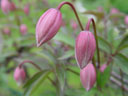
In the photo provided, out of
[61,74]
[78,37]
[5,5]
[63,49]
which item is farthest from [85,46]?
[5,5]

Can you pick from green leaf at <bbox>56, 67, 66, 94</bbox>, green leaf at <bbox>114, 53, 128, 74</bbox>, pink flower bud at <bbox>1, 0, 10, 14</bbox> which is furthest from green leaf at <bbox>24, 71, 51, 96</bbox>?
pink flower bud at <bbox>1, 0, 10, 14</bbox>

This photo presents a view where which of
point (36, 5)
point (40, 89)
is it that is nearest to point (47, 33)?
point (40, 89)

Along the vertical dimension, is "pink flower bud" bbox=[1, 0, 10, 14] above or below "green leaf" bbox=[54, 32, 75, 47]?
above

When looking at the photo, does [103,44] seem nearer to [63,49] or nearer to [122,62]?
[122,62]

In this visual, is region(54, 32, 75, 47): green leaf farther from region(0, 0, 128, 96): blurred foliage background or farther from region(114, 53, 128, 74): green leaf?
region(114, 53, 128, 74): green leaf

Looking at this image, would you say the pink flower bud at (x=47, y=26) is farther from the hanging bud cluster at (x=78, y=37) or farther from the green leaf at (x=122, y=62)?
the green leaf at (x=122, y=62)

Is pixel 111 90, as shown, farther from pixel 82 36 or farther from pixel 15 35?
pixel 15 35
